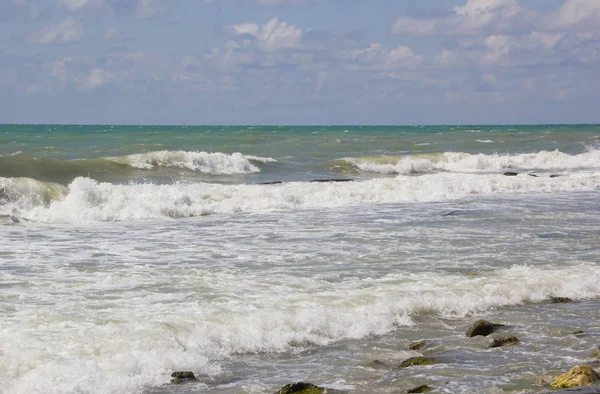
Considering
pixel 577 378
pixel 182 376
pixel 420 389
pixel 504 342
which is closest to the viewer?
pixel 577 378

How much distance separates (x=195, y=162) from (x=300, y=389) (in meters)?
27.5

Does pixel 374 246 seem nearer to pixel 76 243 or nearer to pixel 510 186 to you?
pixel 76 243

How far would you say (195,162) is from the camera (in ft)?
110

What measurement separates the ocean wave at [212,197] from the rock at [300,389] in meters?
12.6

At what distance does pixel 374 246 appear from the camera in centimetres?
1408

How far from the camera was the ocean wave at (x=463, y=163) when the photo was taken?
38000 millimetres

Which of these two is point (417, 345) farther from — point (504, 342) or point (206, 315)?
point (206, 315)

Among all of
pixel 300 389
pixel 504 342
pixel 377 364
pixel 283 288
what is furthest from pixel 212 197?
pixel 300 389

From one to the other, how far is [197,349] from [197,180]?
73.9 ft

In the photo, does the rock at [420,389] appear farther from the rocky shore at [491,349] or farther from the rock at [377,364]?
the rock at [377,364]

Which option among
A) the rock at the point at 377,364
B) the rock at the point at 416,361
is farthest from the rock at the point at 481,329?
the rock at the point at 377,364

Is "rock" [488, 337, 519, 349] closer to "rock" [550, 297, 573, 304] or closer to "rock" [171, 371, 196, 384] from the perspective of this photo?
"rock" [550, 297, 573, 304]

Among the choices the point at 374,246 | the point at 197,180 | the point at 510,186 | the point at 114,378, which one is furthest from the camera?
the point at 197,180

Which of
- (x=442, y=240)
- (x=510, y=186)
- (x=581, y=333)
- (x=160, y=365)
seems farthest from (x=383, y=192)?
(x=160, y=365)
